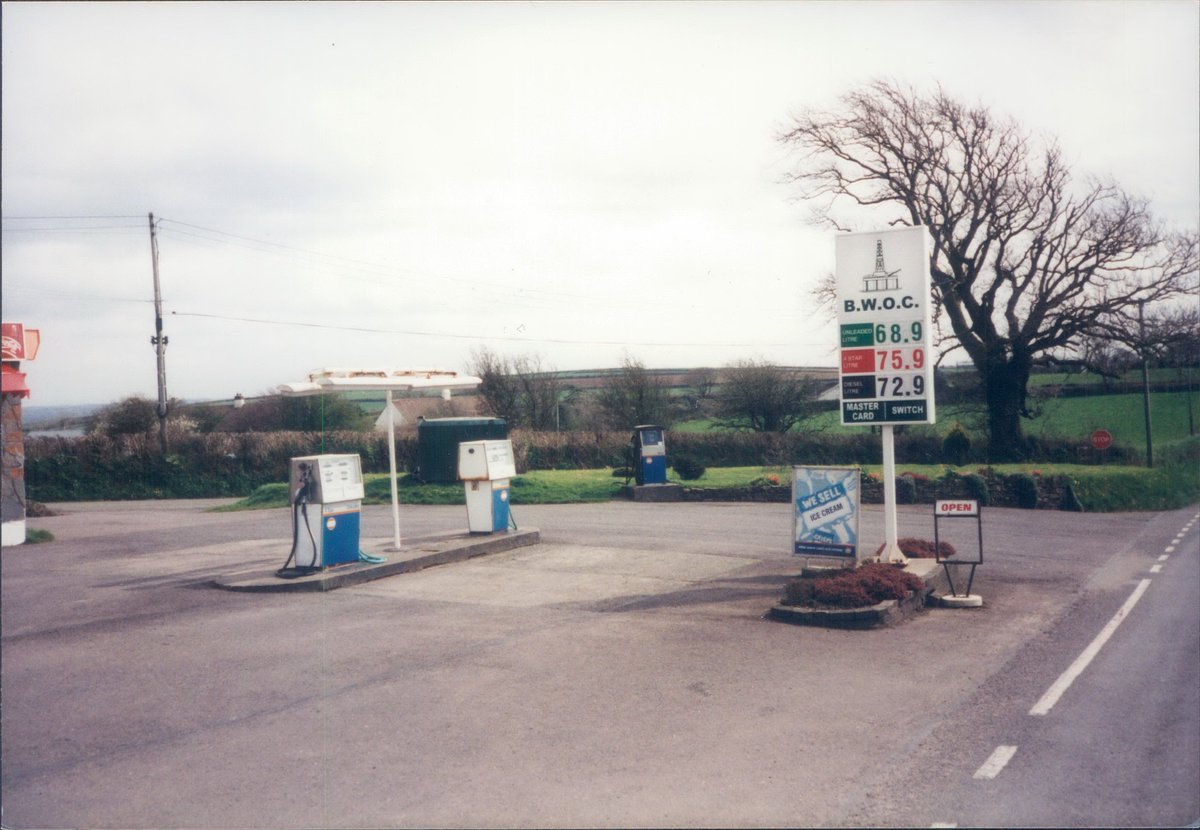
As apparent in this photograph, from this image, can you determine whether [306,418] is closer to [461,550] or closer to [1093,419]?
[461,550]

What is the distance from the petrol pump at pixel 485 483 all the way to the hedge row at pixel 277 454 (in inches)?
185

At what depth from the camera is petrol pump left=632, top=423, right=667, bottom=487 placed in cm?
2477

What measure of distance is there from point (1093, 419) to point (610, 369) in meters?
20.3

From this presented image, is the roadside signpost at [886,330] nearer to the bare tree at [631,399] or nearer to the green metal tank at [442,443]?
the green metal tank at [442,443]

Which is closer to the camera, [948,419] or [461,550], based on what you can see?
[461,550]

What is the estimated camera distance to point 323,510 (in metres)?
12.3

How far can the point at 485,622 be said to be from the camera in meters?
10.1

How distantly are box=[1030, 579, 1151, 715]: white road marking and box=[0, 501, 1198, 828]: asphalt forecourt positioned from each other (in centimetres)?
8

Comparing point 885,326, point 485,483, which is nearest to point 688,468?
point 485,483

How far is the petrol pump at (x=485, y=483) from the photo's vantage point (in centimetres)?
1530

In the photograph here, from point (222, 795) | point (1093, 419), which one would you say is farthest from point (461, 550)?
point (1093, 419)

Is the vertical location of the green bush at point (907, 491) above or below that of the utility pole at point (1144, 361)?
below

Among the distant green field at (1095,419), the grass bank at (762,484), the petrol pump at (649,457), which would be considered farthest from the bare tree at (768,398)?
the petrol pump at (649,457)

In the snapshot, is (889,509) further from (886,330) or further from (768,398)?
(768,398)
